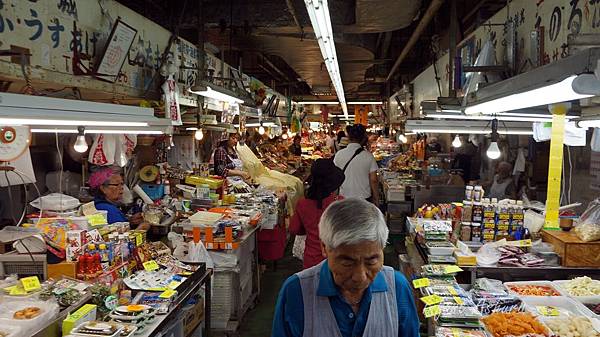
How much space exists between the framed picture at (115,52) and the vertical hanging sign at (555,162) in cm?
434

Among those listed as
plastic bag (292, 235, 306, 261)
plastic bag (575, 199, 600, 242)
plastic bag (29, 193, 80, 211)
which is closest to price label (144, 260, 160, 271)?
plastic bag (29, 193, 80, 211)

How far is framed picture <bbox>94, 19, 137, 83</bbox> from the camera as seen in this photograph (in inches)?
203

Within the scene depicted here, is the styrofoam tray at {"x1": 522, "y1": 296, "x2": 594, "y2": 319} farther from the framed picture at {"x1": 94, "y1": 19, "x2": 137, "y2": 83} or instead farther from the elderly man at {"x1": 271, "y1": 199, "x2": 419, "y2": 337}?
the framed picture at {"x1": 94, "y1": 19, "x2": 137, "y2": 83}

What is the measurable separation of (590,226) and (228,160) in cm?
731

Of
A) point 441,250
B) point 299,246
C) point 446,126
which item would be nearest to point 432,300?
point 441,250

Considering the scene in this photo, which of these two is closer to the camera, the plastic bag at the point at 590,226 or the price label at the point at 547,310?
the price label at the point at 547,310

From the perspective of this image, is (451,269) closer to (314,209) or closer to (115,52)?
(314,209)

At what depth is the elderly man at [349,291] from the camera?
2.10 m

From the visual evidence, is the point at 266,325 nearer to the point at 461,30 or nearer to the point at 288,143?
the point at 461,30

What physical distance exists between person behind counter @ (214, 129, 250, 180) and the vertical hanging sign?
21.3 feet

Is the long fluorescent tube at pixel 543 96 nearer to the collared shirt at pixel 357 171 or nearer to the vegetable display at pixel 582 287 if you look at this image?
the vegetable display at pixel 582 287

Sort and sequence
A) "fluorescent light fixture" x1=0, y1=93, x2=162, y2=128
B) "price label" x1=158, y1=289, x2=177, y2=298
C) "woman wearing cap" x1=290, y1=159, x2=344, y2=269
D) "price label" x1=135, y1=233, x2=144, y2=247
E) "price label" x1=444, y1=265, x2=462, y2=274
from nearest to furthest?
1. "fluorescent light fixture" x1=0, y1=93, x2=162, y2=128
2. "price label" x1=158, y1=289, x2=177, y2=298
3. "price label" x1=444, y1=265, x2=462, y2=274
4. "price label" x1=135, y1=233, x2=144, y2=247
5. "woman wearing cap" x1=290, y1=159, x2=344, y2=269

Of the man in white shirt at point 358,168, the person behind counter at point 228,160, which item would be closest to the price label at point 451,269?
the man in white shirt at point 358,168

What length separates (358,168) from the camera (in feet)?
24.7
